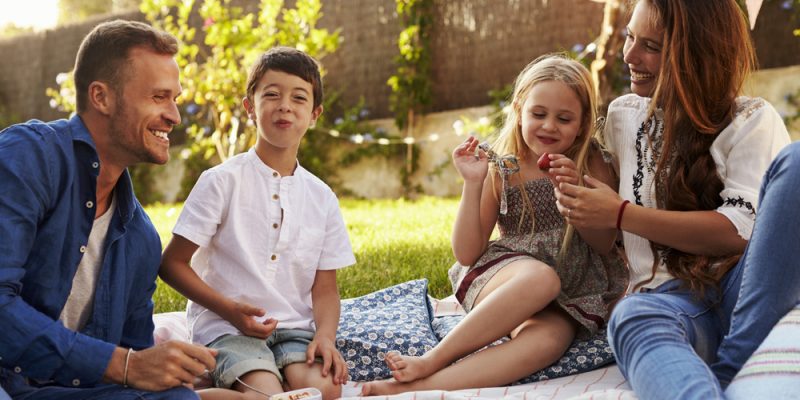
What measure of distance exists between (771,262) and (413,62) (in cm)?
609

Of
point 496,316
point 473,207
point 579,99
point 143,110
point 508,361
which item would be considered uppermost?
point 143,110

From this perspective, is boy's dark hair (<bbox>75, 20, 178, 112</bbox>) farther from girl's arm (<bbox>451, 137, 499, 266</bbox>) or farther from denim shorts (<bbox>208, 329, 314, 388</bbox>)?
girl's arm (<bbox>451, 137, 499, 266</bbox>)

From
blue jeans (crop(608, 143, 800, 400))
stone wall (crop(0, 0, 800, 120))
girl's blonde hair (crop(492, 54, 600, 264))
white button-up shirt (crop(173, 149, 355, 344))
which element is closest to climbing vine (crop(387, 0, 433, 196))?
stone wall (crop(0, 0, 800, 120))

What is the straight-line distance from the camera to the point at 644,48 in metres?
2.45

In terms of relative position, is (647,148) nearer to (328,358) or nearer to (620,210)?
(620,210)

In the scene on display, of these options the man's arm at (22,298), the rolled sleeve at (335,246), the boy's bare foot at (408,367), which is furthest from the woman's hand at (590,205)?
the man's arm at (22,298)

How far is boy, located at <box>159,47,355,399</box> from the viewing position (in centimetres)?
239

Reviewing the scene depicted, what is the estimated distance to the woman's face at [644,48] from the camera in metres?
2.41

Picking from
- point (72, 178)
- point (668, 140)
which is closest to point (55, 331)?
point (72, 178)

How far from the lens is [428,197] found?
7.57 meters

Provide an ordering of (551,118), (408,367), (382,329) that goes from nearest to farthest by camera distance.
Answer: (408,367), (551,118), (382,329)

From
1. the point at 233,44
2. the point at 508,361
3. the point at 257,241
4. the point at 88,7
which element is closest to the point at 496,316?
the point at 508,361

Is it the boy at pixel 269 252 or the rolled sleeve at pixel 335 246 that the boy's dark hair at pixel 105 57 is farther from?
the rolled sleeve at pixel 335 246

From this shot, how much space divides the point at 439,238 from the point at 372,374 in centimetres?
225
